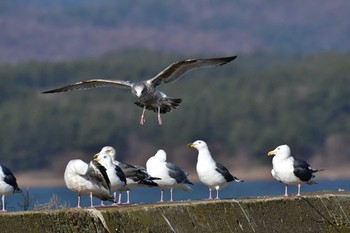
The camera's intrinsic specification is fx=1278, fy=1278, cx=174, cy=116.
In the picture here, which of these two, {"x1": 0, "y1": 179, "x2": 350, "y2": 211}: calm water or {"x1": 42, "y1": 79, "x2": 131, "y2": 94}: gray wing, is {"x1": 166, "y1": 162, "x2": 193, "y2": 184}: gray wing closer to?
{"x1": 0, "y1": 179, "x2": 350, "y2": 211}: calm water

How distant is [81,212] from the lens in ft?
38.4

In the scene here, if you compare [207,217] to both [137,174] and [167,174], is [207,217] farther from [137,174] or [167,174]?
[167,174]

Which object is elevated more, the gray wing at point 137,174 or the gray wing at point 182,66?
the gray wing at point 182,66

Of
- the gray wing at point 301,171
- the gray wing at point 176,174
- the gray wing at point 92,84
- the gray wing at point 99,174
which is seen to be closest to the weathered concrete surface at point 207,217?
the gray wing at point 301,171

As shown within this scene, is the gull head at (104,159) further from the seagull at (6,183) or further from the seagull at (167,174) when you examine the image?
the seagull at (6,183)

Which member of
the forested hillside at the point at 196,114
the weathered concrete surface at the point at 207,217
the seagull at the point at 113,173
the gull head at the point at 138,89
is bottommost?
the weathered concrete surface at the point at 207,217

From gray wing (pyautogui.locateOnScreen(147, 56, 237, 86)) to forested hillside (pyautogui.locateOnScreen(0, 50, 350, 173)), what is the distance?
185ft

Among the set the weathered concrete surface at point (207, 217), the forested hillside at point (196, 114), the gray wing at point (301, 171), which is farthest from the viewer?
the forested hillside at point (196, 114)

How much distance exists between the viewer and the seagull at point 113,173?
14.8 m

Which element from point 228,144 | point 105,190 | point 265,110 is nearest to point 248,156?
point 228,144

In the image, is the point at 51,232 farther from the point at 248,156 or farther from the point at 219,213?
the point at 248,156

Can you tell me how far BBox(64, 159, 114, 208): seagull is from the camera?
13602 mm

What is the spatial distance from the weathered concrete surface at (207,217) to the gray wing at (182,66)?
3.34 meters

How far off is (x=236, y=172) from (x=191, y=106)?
9057 mm
